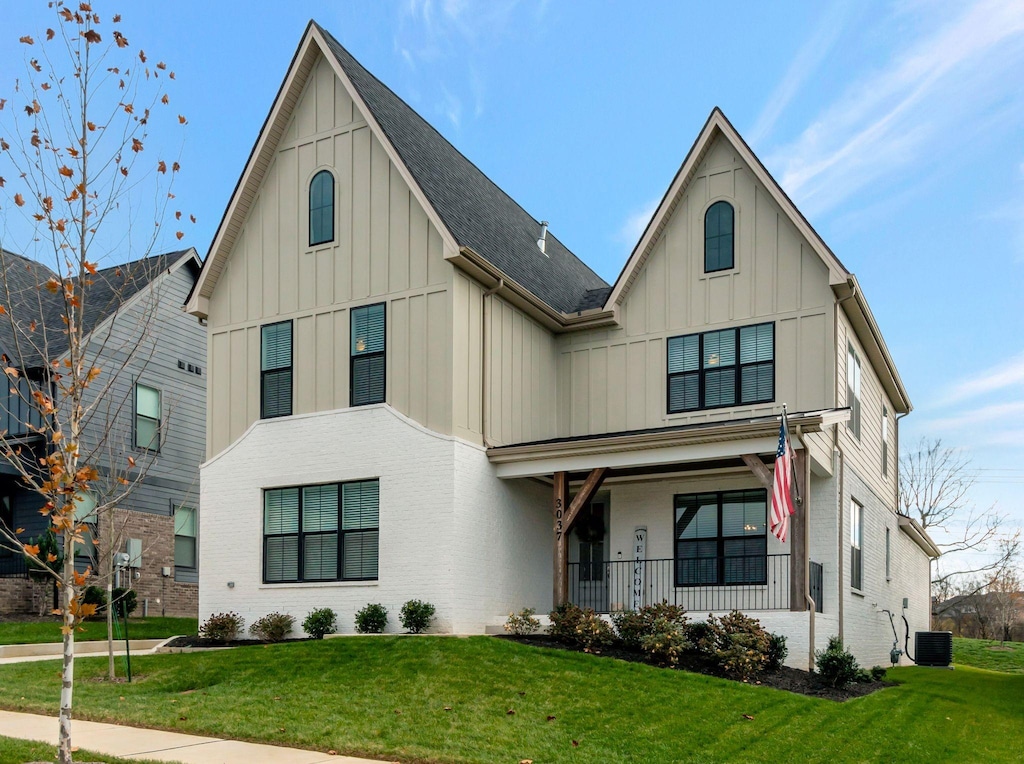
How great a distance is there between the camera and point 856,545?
2022 cm

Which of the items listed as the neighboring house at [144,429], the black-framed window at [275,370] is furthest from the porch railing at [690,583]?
the neighboring house at [144,429]

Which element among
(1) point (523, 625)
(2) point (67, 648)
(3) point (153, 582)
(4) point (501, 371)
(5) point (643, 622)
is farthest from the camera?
(3) point (153, 582)

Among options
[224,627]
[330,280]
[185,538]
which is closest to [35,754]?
[224,627]

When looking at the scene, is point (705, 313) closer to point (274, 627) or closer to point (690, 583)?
point (690, 583)

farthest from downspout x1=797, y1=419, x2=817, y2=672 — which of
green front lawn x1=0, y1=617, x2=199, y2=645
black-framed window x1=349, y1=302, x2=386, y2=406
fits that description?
green front lawn x1=0, y1=617, x2=199, y2=645

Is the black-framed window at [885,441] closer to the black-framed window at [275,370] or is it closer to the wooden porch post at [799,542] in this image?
the wooden porch post at [799,542]

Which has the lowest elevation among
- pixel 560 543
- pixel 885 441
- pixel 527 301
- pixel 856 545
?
pixel 856 545

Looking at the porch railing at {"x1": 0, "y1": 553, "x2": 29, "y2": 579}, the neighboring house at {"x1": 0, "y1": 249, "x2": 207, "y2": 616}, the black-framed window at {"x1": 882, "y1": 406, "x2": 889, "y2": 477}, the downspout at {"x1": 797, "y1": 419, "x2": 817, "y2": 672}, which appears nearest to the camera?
the downspout at {"x1": 797, "y1": 419, "x2": 817, "y2": 672}

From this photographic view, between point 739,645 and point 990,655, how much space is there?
24.6 metres

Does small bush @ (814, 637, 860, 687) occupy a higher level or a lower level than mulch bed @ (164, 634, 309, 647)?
higher

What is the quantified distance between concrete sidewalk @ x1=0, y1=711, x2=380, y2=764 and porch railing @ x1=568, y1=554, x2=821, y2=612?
904cm

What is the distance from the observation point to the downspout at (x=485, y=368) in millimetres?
18391

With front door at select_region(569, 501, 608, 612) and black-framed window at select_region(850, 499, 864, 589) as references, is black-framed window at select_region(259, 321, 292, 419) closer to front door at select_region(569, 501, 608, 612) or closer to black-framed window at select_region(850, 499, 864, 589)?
front door at select_region(569, 501, 608, 612)

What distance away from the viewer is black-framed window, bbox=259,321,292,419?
1956 cm
